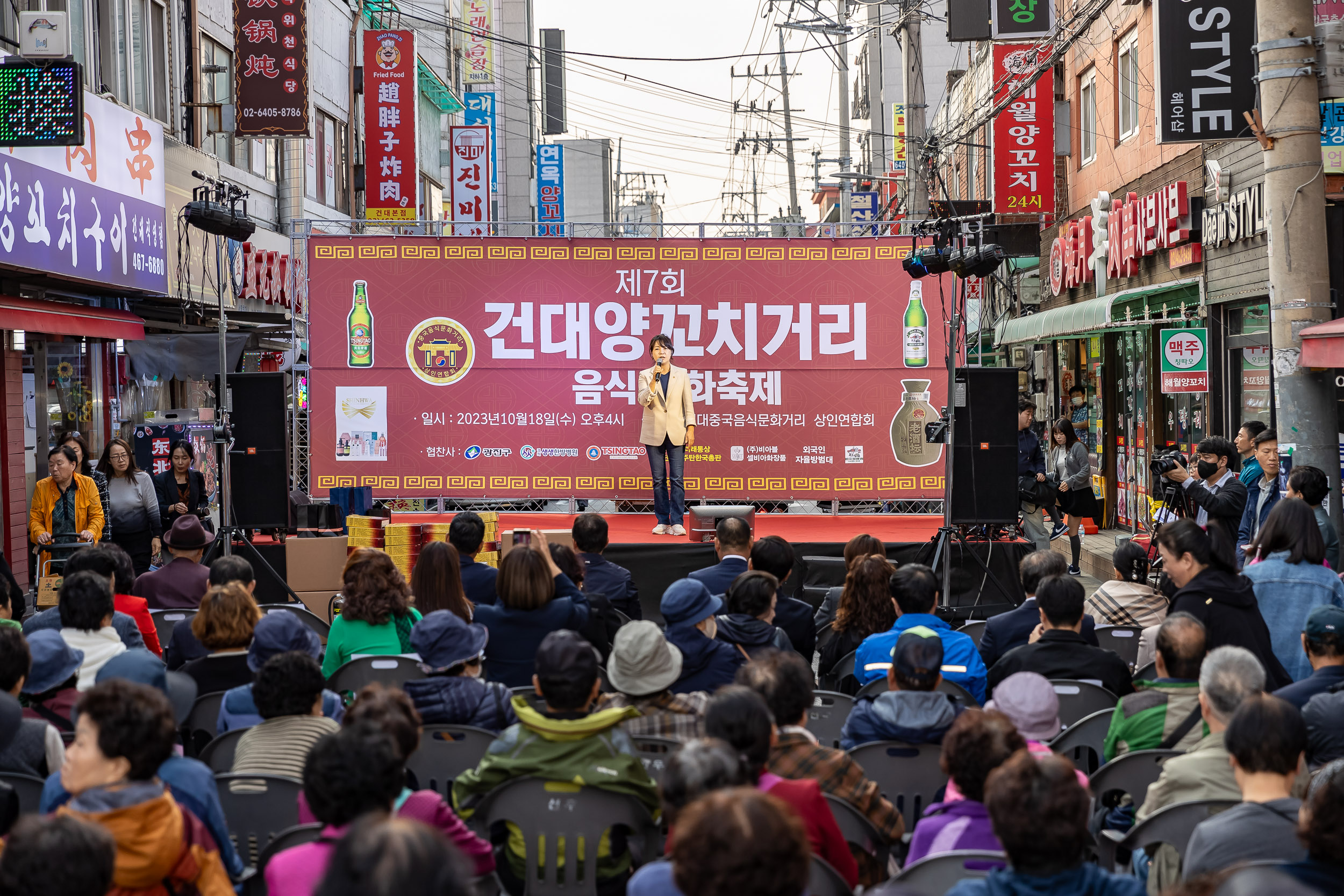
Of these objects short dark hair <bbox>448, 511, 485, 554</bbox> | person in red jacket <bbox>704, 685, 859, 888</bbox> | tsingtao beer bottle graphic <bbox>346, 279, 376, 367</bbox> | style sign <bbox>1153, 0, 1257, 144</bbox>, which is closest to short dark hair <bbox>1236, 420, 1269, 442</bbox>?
style sign <bbox>1153, 0, 1257, 144</bbox>

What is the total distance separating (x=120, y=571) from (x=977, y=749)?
4220 mm

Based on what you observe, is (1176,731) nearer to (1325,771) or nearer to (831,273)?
(1325,771)

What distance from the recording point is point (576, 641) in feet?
11.5

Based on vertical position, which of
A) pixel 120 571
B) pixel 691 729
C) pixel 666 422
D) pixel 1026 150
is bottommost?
pixel 691 729

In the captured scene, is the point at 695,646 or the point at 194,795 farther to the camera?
the point at 695,646

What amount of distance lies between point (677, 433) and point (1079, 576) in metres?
4.90

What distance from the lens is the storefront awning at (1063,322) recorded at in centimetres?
1412

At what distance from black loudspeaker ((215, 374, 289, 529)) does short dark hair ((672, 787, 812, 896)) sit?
8.69m

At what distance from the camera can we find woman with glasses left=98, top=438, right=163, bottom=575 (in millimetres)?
8984

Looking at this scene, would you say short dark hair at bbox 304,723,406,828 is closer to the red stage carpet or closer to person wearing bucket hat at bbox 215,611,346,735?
person wearing bucket hat at bbox 215,611,346,735

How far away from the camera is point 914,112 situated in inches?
568

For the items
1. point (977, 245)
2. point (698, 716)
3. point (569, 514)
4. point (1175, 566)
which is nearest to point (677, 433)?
point (569, 514)

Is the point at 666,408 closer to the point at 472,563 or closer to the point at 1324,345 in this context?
the point at 472,563

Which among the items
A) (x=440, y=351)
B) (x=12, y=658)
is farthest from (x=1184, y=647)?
(x=440, y=351)
